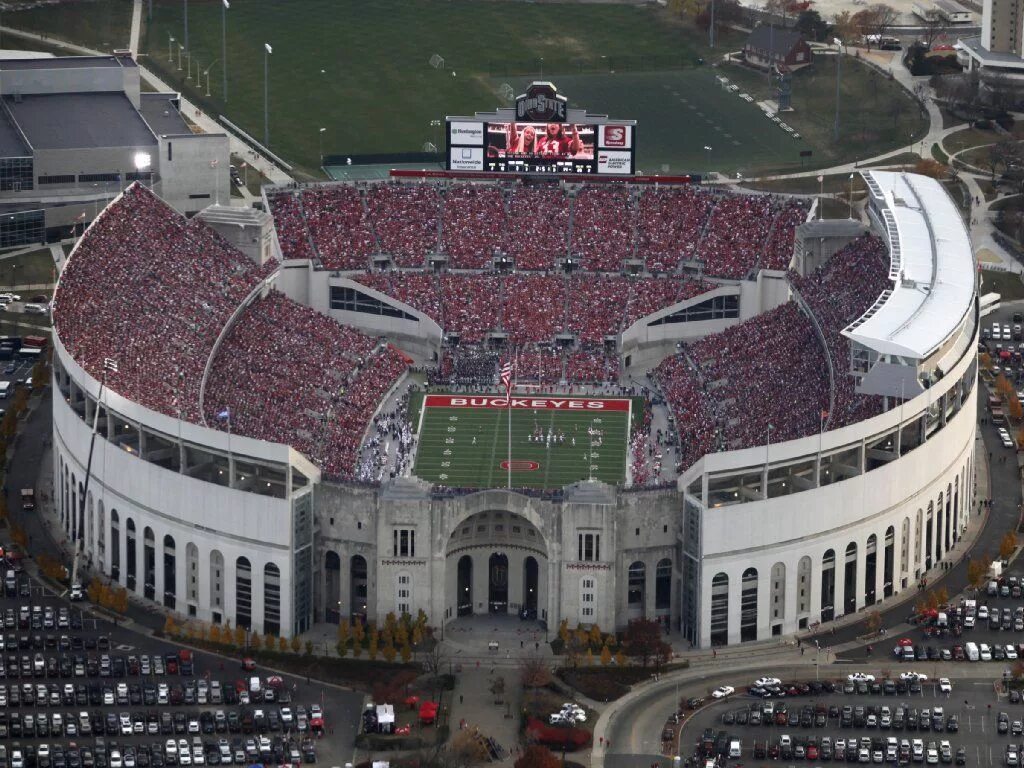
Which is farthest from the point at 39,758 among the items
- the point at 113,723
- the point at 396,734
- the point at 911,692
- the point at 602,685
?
the point at 911,692

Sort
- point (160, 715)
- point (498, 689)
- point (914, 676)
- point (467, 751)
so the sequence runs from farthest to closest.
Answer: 1. point (914, 676)
2. point (498, 689)
3. point (160, 715)
4. point (467, 751)

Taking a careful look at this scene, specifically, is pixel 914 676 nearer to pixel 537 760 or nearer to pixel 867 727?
pixel 867 727

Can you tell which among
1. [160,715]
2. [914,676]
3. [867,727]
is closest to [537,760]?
[867,727]

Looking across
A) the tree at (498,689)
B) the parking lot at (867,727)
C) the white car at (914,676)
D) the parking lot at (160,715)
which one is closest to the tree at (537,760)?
the parking lot at (867,727)

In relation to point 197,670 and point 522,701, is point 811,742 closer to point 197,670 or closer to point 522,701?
point 522,701

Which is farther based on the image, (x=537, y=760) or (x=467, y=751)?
(x=467, y=751)
